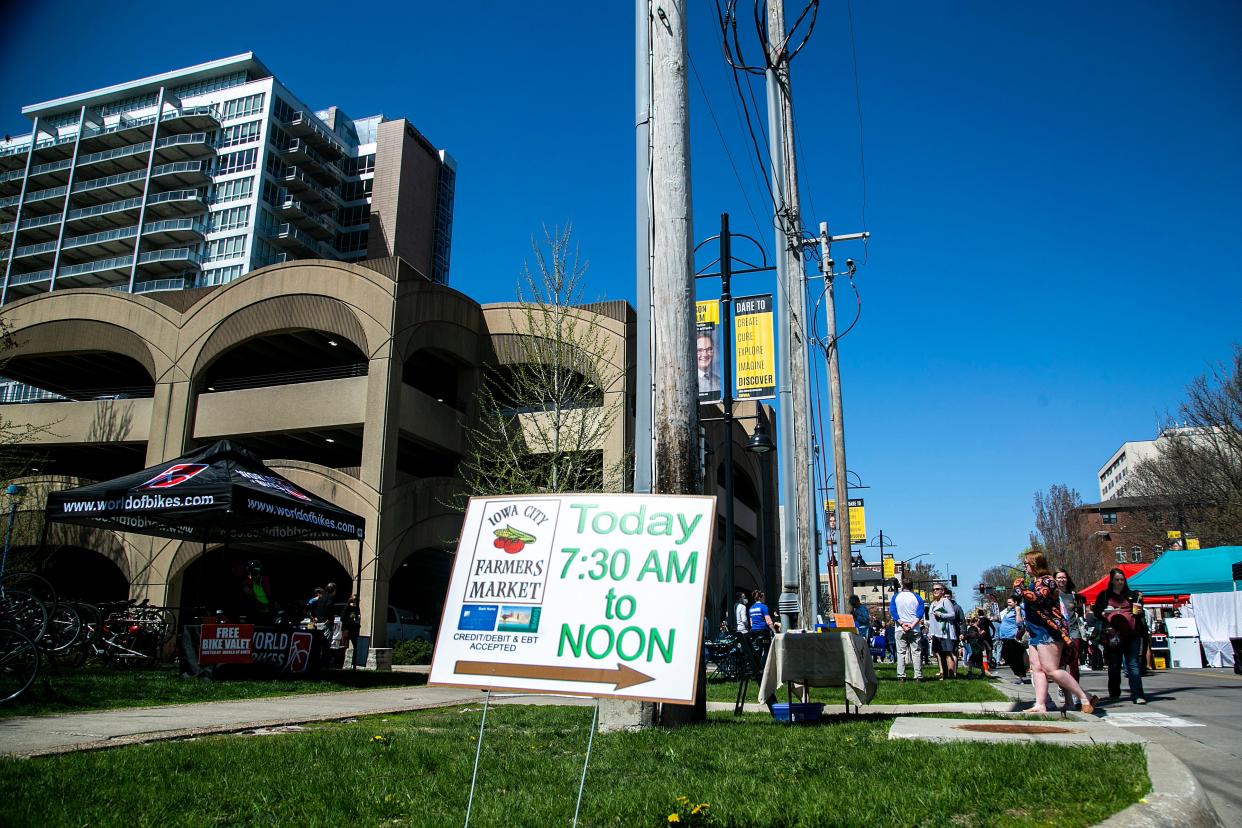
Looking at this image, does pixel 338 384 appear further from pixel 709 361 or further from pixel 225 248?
pixel 225 248

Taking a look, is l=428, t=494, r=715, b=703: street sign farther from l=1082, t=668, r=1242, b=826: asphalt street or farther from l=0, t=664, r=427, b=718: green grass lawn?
l=0, t=664, r=427, b=718: green grass lawn

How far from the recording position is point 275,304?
30.2 metres

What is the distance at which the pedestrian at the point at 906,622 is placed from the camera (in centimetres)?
1603

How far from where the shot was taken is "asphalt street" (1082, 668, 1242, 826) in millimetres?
5086

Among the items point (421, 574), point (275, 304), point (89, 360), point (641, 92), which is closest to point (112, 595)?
point (89, 360)

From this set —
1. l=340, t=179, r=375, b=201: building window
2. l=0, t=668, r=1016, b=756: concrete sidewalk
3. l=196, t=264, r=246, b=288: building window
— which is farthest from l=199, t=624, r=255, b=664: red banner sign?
l=340, t=179, r=375, b=201: building window

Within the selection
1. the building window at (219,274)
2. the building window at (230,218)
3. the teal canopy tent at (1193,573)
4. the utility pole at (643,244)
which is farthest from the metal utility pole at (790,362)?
the building window at (230,218)

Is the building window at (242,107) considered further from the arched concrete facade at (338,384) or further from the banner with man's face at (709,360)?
the banner with man's face at (709,360)

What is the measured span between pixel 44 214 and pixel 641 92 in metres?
97.2

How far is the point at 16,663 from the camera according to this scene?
25.7ft

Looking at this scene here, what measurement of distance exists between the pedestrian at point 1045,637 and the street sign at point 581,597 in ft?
21.4

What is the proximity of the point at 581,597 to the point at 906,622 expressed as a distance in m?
14.0

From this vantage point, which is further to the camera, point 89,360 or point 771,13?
point 89,360

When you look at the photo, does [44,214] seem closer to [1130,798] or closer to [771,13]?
[771,13]
